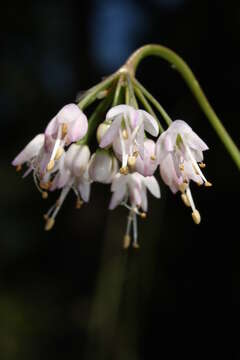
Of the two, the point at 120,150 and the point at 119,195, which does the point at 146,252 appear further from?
the point at 120,150

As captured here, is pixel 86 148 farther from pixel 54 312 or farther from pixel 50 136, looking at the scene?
pixel 54 312

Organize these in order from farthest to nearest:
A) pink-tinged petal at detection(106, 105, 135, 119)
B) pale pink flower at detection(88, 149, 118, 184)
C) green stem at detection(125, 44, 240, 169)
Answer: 1. green stem at detection(125, 44, 240, 169)
2. pale pink flower at detection(88, 149, 118, 184)
3. pink-tinged petal at detection(106, 105, 135, 119)

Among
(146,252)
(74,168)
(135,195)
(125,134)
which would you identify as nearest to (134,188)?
(135,195)

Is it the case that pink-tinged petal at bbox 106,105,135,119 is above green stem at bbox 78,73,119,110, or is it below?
below

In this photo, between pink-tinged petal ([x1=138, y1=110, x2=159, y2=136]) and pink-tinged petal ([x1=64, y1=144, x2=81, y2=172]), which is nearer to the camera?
pink-tinged petal ([x1=138, y1=110, x2=159, y2=136])

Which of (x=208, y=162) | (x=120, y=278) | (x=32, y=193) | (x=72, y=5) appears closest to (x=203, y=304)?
(x=120, y=278)

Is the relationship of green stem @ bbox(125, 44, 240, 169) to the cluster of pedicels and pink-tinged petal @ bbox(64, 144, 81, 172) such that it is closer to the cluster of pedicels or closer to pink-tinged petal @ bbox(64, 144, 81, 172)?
the cluster of pedicels

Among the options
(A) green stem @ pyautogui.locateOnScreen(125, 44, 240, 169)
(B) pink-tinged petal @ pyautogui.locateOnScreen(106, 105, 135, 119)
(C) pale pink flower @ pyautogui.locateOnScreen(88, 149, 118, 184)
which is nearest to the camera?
(B) pink-tinged petal @ pyautogui.locateOnScreen(106, 105, 135, 119)

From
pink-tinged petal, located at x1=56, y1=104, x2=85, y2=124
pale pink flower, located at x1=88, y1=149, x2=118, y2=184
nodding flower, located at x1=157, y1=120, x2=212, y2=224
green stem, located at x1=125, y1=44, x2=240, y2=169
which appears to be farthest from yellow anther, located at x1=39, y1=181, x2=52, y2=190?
green stem, located at x1=125, y1=44, x2=240, y2=169

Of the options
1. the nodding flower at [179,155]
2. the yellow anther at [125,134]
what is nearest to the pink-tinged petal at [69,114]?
the yellow anther at [125,134]
